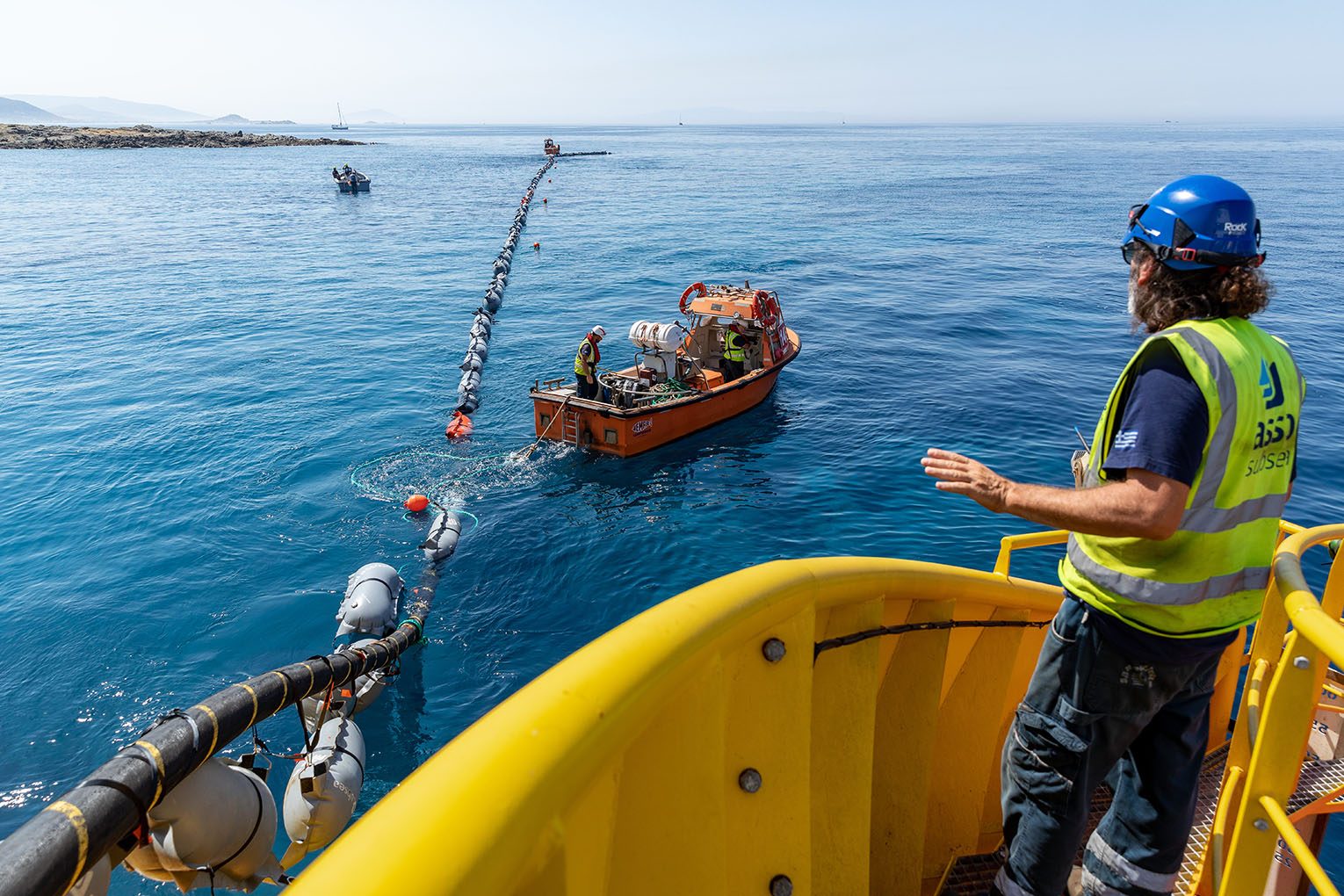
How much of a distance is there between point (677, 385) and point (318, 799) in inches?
436

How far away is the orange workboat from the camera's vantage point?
48.7 feet

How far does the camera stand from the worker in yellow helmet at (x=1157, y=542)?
208 cm

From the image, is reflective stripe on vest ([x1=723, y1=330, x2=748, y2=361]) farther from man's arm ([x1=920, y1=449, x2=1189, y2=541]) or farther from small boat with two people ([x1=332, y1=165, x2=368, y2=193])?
small boat with two people ([x1=332, y1=165, x2=368, y2=193])

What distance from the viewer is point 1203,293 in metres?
2.28

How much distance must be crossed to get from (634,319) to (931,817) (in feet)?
78.5

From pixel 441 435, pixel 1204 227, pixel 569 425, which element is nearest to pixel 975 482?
pixel 1204 227

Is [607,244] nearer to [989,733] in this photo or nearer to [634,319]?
[634,319]

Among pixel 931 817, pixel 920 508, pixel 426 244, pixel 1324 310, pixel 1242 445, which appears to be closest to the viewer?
pixel 1242 445

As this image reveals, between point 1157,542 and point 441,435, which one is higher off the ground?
point 1157,542

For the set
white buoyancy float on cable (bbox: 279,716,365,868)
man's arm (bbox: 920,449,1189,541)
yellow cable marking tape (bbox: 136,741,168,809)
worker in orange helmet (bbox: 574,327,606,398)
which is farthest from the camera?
worker in orange helmet (bbox: 574,327,606,398)

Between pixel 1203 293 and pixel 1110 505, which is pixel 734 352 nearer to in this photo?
pixel 1203 293

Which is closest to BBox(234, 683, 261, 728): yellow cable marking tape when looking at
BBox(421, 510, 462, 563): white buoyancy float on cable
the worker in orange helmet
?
BBox(421, 510, 462, 563): white buoyancy float on cable

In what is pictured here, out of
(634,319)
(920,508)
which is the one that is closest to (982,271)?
(634,319)

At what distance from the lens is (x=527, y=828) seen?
1103mm
